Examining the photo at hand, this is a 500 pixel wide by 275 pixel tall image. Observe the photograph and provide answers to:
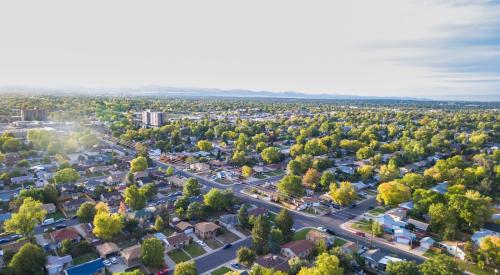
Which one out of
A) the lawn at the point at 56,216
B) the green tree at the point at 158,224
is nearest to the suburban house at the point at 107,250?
the green tree at the point at 158,224

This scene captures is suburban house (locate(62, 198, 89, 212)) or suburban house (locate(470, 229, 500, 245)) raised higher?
suburban house (locate(470, 229, 500, 245))

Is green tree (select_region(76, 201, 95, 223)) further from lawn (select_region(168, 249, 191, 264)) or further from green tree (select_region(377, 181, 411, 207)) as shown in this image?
green tree (select_region(377, 181, 411, 207))

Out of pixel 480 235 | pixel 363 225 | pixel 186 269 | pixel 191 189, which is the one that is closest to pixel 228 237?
pixel 186 269

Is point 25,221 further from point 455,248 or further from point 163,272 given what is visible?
point 455,248

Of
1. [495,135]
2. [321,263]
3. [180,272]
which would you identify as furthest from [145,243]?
[495,135]

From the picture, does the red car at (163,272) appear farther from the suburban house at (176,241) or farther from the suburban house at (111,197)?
the suburban house at (111,197)

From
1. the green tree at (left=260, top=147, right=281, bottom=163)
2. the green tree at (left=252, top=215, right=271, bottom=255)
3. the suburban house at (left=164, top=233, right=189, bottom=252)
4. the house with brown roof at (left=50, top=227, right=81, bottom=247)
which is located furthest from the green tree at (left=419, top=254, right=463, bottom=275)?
the green tree at (left=260, top=147, right=281, bottom=163)
